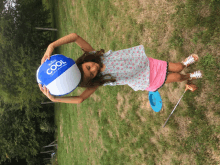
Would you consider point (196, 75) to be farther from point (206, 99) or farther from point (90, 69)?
point (90, 69)

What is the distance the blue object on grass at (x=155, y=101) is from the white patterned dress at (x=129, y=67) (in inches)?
34.3

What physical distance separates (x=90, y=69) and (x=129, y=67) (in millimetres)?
550

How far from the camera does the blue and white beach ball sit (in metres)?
1.65

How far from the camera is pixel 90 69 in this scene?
6.43 feet

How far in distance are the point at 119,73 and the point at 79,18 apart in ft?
20.0

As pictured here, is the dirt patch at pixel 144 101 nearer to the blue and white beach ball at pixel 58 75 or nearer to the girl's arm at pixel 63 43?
the girl's arm at pixel 63 43

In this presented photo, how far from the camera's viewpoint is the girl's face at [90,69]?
1937 millimetres

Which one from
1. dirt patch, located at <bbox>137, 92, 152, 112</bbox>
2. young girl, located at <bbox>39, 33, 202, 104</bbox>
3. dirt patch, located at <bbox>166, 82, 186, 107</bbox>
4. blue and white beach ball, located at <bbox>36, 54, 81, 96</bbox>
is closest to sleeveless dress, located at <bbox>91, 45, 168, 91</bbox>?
young girl, located at <bbox>39, 33, 202, 104</bbox>

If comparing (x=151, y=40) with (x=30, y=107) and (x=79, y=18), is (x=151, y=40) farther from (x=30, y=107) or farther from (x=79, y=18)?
(x=30, y=107)

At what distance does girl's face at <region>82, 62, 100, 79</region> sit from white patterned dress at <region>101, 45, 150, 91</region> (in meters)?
0.17

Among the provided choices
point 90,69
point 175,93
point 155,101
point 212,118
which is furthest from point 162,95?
point 90,69

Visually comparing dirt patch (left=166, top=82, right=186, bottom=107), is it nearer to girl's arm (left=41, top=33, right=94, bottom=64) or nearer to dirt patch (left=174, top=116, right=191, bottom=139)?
dirt patch (left=174, top=116, right=191, bottom=139)

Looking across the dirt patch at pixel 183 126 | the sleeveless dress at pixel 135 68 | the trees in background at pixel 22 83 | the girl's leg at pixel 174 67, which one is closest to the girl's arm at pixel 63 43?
the sleeveless dress at pixel 135 68

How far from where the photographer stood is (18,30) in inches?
343
